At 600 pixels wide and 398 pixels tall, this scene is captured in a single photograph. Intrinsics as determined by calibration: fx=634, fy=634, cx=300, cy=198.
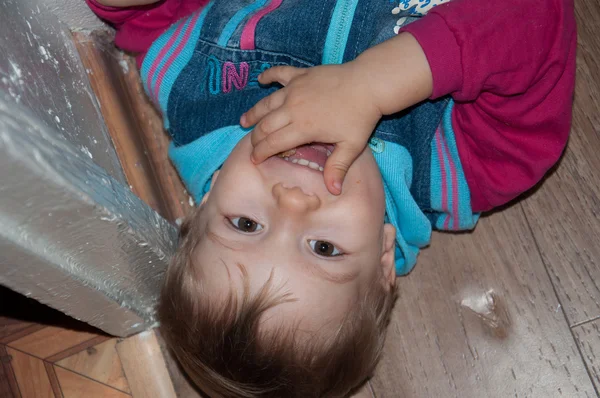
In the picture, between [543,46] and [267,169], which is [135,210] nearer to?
[267,169]

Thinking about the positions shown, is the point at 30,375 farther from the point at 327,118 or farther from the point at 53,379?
the point at 327,118

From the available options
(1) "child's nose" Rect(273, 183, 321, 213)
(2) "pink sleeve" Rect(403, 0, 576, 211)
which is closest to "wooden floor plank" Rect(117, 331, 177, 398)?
(1) "child's nose" Rect(273, 183, 321, 213)

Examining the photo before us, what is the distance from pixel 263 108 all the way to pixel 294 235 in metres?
0.16

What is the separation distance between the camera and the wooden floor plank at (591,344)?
0.91 m

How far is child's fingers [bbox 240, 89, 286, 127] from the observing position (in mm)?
739

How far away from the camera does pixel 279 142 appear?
2.30 feet

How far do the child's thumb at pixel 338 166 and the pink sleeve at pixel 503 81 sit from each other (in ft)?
0.42

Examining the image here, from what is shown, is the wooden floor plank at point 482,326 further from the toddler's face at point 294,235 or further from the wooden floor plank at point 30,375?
the wooden floor plank at point 30,375

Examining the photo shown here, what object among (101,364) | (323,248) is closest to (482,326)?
(323,248)

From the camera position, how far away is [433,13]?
29.5 inches

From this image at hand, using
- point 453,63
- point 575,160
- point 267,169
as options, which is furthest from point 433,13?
point 575,160

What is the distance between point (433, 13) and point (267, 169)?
0.89 ft

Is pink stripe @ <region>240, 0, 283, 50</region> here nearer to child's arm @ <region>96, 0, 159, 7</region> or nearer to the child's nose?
child's arm @ <region>96, 0, 159, 7</region>

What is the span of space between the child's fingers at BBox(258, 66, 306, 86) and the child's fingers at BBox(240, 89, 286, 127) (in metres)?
0.03
